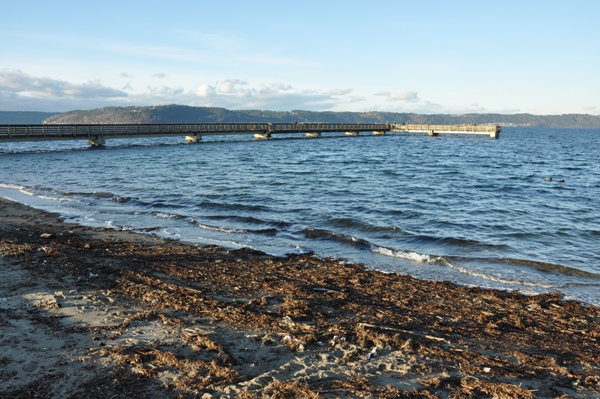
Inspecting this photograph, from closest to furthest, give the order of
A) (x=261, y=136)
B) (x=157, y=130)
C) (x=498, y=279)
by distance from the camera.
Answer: (x=498, y=279)
(x=157, y=130)
(x=261, y=136)

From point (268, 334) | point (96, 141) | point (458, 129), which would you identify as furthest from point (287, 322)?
point (458, 129)

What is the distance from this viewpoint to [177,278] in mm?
8758

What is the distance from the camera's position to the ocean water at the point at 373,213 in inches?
473

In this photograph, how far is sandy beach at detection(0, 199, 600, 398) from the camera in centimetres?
472

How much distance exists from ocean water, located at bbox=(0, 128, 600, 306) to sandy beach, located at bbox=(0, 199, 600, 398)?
8.35 ft

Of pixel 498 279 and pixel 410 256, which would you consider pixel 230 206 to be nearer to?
pixel 410 256

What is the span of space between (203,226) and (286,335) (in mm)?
10213

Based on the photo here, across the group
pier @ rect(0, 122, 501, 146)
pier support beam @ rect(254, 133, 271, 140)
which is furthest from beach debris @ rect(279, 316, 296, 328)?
pier support beam @ rect(254, 133, 271, 140)

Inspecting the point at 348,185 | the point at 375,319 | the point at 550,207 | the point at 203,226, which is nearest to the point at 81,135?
the point at 348,185

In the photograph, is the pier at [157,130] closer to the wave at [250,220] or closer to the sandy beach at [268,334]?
the wave at [250,220]

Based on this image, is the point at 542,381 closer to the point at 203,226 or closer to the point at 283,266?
the point at 283,266

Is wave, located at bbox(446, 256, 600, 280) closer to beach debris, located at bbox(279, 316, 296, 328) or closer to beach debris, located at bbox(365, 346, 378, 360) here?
beach debris, located at bbox(279, 316, 296, 328)

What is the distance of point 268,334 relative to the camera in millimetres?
5984

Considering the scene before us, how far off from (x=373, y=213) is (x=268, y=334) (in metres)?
12.7
